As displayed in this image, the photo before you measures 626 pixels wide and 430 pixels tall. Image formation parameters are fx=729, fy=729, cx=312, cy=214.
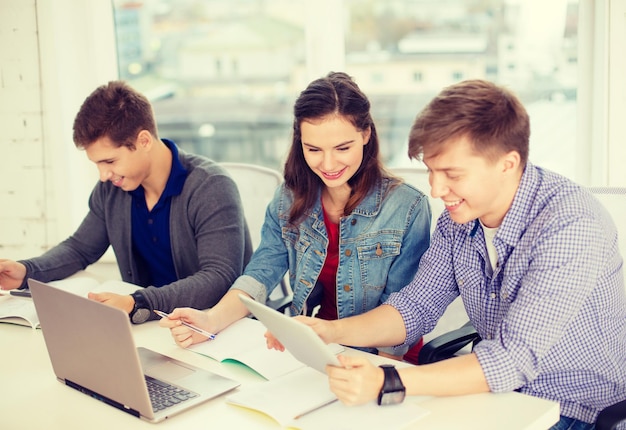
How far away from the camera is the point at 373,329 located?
1.60 meters

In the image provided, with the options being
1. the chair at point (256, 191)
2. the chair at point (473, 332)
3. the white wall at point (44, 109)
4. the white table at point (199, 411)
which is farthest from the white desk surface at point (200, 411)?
the white wall at point (44, 109)

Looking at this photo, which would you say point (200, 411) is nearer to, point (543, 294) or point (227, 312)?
point (227, 312)

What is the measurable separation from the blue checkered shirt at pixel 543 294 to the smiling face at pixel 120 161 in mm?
889

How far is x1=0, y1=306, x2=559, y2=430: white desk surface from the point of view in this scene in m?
1.20

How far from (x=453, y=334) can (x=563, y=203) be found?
1.68 ft


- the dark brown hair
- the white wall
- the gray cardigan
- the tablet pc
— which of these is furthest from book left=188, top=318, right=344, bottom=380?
the white wall

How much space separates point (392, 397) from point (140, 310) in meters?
0.77

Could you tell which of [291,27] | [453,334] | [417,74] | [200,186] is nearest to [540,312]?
[453,334]

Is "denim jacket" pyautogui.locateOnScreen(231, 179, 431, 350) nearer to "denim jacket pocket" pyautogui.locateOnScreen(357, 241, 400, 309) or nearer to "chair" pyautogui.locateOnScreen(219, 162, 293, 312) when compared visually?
"denim jacket pocket" pyautogui.locateOnScreen(357, 241, 400, 309)

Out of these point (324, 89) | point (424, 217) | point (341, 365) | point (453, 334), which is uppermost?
point (324, 89)

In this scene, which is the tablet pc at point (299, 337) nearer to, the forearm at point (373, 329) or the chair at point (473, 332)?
the forearm at point (373, 329)

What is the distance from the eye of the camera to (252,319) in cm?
178

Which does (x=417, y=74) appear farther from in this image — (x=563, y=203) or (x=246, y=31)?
(x=563, y=203)

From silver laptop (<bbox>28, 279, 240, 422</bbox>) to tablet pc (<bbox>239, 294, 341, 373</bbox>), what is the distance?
0.16 m
